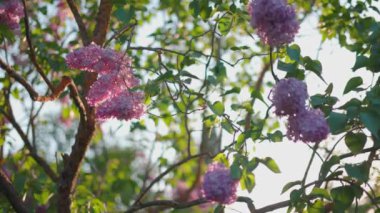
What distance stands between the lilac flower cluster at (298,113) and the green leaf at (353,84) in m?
0.35

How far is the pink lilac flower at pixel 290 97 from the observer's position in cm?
171

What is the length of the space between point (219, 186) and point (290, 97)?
0.29 meters

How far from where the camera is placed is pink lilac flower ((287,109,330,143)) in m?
1.69

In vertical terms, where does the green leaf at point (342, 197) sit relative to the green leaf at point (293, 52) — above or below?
below

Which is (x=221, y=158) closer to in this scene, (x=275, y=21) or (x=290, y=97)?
(x=290, y=97)

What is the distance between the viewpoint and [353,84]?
6.72 feet

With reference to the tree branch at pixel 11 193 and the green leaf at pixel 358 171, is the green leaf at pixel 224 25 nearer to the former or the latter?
the green leaf at pixel 358 171

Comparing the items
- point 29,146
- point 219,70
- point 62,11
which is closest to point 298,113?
point 219,70

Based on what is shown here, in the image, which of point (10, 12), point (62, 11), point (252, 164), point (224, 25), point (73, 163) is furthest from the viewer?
point (62, 11)

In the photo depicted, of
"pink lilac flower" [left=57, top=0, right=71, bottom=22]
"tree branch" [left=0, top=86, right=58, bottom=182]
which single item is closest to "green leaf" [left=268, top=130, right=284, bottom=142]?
"tree branch" [left=0, top=86, right=58, bottom=182]

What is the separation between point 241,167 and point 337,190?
1.11ft

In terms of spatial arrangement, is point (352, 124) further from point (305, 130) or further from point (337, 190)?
point (305, 130)

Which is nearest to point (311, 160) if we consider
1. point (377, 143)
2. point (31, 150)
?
point (377, 143)

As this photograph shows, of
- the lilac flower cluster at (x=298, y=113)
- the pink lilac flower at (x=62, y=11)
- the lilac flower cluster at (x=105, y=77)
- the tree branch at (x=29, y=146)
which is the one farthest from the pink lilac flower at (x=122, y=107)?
the pink lilac flower at (x=62, y=11)
